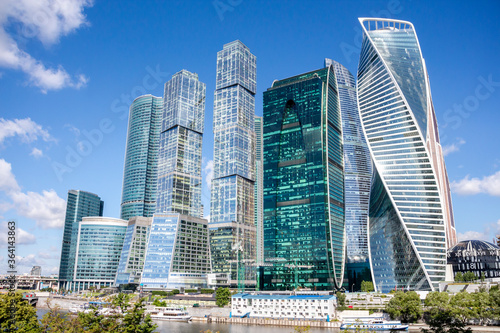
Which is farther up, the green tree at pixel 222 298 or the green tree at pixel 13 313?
the green tree at pixel 13 313

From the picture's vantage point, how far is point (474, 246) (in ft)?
586

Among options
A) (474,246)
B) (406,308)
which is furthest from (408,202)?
(406,308)

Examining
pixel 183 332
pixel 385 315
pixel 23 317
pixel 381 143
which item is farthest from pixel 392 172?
pixel 23 317

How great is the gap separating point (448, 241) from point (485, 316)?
70.8 metres

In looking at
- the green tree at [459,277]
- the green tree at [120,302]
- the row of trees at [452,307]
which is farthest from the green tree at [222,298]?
the green tree at [120,302]

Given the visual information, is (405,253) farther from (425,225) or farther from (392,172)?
(392,172)

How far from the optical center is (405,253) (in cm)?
18212

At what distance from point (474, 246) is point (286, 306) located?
289ft

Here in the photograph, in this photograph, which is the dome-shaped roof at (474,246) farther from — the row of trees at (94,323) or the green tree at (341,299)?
the row of trees at (94,323)

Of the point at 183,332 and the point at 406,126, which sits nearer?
the point at 183,332

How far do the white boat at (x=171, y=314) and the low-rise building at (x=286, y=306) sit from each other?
20.3m

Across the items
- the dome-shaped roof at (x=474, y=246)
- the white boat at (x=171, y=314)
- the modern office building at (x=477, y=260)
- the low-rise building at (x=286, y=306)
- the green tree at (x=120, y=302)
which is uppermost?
the dome-shaped roof at (x=474, y=246)

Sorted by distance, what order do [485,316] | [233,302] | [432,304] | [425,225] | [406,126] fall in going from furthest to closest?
[406,126], [425,225], [233,302], [432,304], [485,316]

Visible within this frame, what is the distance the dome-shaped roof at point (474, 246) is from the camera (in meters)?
177
